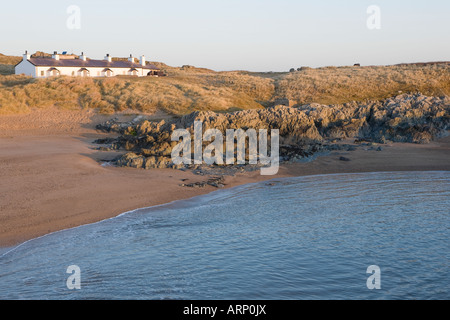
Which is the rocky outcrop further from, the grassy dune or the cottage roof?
the cottage roof

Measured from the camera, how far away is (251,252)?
1056cm

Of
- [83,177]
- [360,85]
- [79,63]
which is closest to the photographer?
[83,177]

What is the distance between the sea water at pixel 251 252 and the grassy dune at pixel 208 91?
2002 cm

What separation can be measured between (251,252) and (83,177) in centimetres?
843

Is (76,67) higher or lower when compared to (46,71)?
higher

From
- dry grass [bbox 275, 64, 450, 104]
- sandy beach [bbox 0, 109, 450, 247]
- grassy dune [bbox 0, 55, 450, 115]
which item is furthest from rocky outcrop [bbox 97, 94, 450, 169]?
dry grass [bbox 275, 64, 450, 104]

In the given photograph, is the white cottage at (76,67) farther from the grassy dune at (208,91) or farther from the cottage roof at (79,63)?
the grassy dune at (208,91)

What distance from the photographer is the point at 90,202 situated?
14062mm

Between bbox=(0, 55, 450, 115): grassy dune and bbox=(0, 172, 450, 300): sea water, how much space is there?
65.7 feet

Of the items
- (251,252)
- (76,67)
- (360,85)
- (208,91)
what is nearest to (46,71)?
(76,67)

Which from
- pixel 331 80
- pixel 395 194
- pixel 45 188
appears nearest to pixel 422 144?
pixel 395 194

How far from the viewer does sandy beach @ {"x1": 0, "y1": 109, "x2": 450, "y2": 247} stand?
41.7 ft

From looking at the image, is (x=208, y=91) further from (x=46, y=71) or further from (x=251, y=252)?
(x=251, y=252)
